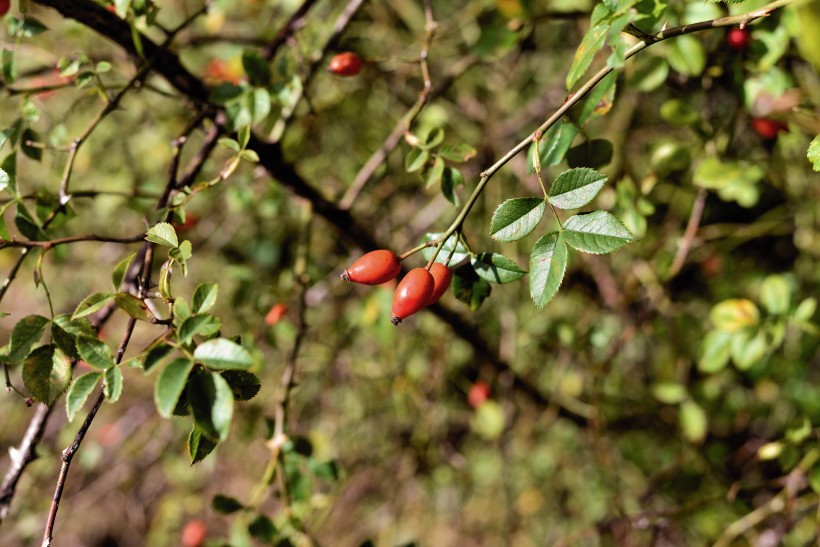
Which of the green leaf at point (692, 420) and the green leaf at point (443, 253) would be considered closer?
the green leaf at point (443, 253)

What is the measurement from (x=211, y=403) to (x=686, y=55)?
95cm

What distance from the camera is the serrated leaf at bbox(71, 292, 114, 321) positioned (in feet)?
2.30

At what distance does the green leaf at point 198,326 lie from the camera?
0.66 m

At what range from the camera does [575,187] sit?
2.42ft

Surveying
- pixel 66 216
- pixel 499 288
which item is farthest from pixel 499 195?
pixel 66 216

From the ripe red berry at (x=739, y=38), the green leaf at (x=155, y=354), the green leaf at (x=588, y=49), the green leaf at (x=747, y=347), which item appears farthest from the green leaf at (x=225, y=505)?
the ripe red berry at (x=739, y=38)

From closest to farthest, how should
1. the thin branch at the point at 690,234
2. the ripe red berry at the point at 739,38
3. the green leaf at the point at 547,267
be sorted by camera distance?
the green leaf at the point at 547,267, the ripe red berry at the point at 739,38, the thin branch at the point at 690,234

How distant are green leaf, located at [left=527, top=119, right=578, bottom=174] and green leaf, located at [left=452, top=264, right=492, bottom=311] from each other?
0.16 meters

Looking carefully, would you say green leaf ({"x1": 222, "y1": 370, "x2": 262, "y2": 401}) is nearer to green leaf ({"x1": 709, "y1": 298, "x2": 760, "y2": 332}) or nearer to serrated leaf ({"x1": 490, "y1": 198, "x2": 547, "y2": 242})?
serrated leaf ({"x1": 490, "y1": 198, "x2": 547, "y2": 242})

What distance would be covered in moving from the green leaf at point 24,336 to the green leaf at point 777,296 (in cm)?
129

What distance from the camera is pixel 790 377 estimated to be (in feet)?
5.74

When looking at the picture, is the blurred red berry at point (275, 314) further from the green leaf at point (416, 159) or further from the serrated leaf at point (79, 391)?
the serrated leaf at point (79, 391)

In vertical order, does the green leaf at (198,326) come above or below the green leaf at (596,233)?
above

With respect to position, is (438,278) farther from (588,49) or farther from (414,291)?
(588,49)
